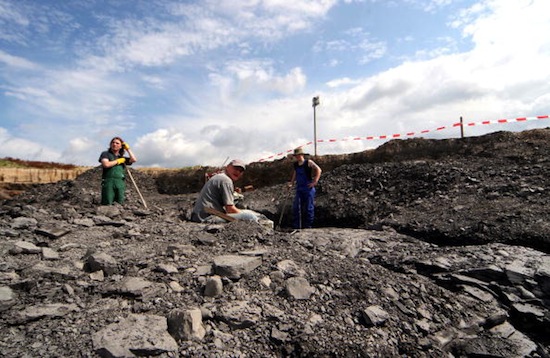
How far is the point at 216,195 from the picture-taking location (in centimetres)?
532

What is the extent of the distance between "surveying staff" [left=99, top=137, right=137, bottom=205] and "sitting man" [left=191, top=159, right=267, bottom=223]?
215cm

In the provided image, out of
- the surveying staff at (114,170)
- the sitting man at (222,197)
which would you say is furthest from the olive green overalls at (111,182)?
the sitting man at (222,197)

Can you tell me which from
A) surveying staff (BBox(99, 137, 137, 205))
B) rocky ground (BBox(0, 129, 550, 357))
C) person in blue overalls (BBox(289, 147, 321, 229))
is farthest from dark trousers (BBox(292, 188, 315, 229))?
surveying staff (BBox(99, 137, 137, 205))

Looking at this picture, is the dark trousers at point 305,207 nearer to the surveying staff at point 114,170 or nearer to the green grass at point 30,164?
the surveying staff at point 114,170

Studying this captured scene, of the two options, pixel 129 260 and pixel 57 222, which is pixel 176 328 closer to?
pixel 129 260

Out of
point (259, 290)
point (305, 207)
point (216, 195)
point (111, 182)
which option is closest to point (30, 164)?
point (111, 182)

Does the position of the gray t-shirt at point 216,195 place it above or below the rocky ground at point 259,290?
above

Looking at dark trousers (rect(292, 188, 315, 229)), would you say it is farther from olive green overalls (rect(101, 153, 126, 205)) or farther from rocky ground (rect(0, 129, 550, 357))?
olive green overalls (rect(101, 153, 126, 205))

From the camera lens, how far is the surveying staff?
21.0 feet

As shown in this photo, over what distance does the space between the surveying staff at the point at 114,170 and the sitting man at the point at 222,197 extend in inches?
84.5

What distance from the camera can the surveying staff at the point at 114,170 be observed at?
6.40m

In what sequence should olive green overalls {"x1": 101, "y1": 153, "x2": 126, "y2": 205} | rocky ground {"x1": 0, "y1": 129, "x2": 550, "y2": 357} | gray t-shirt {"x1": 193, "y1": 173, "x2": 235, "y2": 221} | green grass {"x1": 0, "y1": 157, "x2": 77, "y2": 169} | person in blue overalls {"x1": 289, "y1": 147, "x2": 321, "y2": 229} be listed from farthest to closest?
green grass {"x1": 0, "y1": 157, "x2": 77, "y2": 169} → person in blue overalls {"x1": 289, "y1": 147, "x2": 321, "y2": 229} → olive green overalls {"x1": 101, "y1": 153, "x2": 126, "y2": 205} → gray t-shirt {"x1": 193, "y1": 173, "x2": 235, "y2": 221} → rocky ground {"x1": 0, "y1": 129, "x2": 550, "y2": 357}

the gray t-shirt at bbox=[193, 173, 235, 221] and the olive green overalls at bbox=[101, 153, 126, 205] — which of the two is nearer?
the gray t-shirt at bbox=[193, 173, 235, 221]

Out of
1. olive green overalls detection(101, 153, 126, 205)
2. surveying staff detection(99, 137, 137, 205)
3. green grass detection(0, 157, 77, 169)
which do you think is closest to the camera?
surveying staff detection(99, 137, 137, 205)
